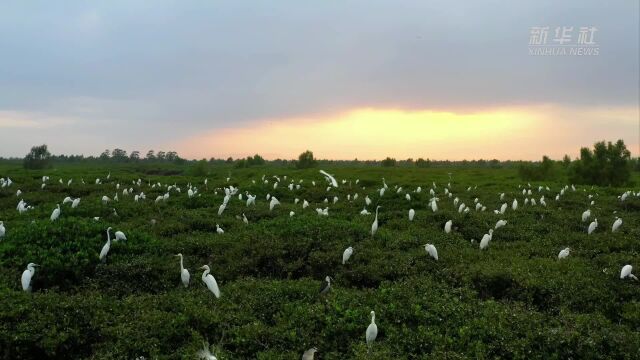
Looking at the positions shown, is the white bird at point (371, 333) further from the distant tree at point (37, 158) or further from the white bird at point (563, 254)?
the distant tree at point (37, 158)

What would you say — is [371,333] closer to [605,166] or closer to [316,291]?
[316,291]

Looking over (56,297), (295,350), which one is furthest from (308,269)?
(56,297)

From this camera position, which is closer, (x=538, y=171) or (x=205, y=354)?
(x=205, y=354)

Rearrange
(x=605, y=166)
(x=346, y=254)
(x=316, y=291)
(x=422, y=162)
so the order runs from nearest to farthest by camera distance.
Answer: (x=316, y=291), (x=346, y=254), (x=605, y=166), (x=422, y=162)

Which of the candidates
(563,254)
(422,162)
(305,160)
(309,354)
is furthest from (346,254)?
(422,162)

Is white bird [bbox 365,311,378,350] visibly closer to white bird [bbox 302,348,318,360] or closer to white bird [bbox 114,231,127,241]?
white bird [bbox 302,348,318,360]

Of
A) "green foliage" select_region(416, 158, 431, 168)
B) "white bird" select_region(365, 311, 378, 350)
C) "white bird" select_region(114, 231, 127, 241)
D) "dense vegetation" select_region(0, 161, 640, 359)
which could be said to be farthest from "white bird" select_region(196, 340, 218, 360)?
"green foliage" select_region(416, 158, 431, 168)

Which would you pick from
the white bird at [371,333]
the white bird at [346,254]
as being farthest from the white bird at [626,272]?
the white bird at [371,333]

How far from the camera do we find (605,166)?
49469mm

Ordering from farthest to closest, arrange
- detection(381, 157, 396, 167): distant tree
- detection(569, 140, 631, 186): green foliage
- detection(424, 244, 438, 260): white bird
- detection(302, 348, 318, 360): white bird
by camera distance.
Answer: detection(381, 157, 396, 167): distant tree → detection(569, 140, 631, 186): green foliage → detection(424, 244, 438, 260): white bird → detection(302, 348, 318, 360): white bird

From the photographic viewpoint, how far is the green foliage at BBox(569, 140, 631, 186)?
48906 mm

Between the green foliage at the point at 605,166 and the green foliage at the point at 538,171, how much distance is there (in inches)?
184

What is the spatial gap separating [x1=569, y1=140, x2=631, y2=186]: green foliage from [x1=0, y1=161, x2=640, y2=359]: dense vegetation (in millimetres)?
36658

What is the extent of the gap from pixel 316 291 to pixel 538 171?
168ft
